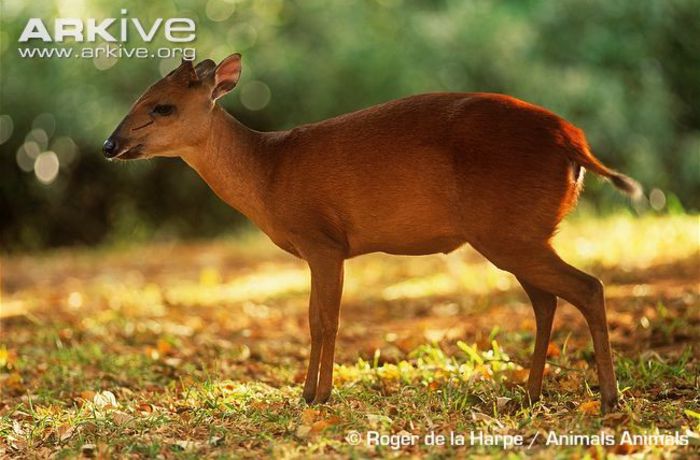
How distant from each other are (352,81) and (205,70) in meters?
8.70

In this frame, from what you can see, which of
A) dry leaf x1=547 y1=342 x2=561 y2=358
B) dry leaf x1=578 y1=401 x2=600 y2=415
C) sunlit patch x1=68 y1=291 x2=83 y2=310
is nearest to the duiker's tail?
dry leaf x1=578 y1=401 x2=600 y2=415

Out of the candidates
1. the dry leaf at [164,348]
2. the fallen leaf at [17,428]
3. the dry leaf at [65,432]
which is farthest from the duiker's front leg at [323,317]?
the dry leaf at [164,348]

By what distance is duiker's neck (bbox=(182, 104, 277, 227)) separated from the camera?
17.2 ft

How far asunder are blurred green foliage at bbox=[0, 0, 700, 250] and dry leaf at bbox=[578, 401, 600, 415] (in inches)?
349

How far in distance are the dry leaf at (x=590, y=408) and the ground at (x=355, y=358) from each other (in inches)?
1.6

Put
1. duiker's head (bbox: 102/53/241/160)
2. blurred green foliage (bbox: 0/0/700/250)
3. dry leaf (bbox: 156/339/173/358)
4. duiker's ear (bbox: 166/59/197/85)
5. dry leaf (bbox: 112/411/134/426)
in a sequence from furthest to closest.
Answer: blurred green foliage (bbox: 0/0/700/250), dry leaf (bbox: 156/339/173/358), duiker's ear (bbox: 166/59/197/85), duiker's head (bbox: 102/53/241/160), dry leaf (bbox: 112/411/134/426)

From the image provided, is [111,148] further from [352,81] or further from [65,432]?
[352,81]

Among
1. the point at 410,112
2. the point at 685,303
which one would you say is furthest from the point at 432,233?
the point at 685,303

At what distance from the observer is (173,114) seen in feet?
17.0

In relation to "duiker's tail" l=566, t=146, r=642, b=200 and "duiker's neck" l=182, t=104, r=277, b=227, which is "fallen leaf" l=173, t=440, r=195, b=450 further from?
"duiker's tail" l=566, t=146, r=642, b=200

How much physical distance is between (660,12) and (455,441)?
10273 mm

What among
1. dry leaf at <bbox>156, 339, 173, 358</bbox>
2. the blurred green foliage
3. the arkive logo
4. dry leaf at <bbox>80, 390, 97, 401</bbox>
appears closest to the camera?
dry leaf at <bbox>80, 390, 97, 401</bbox>

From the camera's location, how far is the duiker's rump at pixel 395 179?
463cm

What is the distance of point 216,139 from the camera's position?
5316 mm
